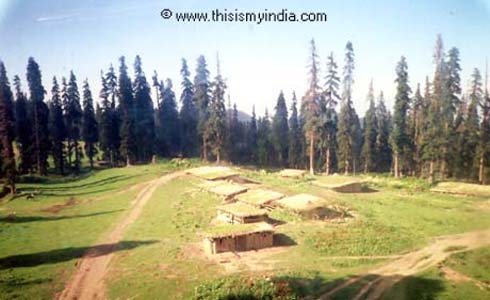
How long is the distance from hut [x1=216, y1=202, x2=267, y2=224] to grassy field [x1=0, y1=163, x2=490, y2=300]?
48.3 inches

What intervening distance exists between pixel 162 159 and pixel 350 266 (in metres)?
43.7

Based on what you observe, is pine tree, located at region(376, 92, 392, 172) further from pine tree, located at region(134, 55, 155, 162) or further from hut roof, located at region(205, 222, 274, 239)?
hut roof, located at region(205, 222, 274, 239)

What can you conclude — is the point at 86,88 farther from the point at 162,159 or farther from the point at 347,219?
the point at 347,219

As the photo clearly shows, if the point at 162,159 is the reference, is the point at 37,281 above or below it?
below

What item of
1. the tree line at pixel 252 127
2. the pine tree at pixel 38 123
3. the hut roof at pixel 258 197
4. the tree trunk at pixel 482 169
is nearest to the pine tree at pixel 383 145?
the tree line at pixel 252 127

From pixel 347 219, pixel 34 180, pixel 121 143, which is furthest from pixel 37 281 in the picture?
pixel 121 143

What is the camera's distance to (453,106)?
52.0 m

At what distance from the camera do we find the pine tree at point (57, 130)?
60.4 meters

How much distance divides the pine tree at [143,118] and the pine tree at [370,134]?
33.5 m

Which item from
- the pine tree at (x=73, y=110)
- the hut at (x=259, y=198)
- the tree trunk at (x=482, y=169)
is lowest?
the hut at (x=259, y=198)

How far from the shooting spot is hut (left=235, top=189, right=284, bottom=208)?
1350 inches

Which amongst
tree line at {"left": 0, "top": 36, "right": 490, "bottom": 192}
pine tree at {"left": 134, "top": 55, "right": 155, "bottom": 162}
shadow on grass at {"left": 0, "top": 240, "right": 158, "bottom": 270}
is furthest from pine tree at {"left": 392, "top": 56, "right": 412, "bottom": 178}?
shadow on grass at {"left": 0, "top": 240, "right": 158, "bottom": 270}

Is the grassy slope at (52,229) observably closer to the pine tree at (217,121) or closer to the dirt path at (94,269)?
the dirt path at (94,269)

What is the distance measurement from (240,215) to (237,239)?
4.36m
